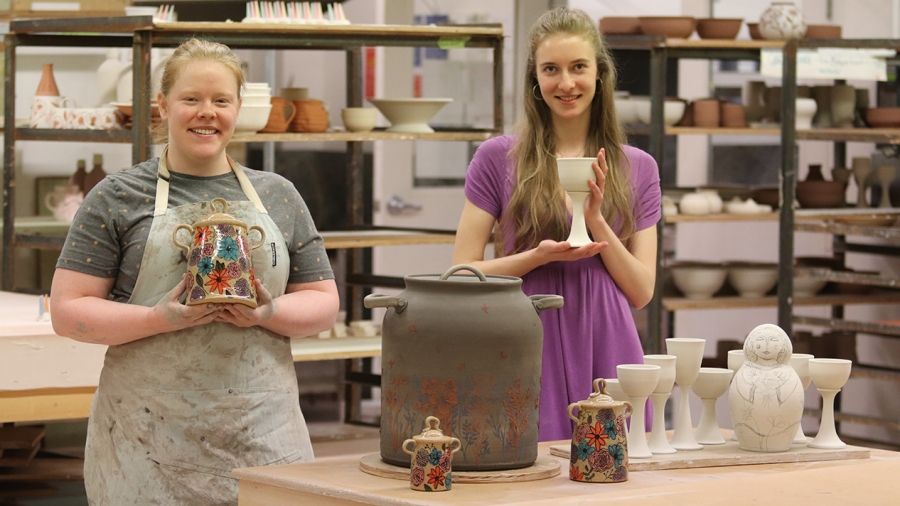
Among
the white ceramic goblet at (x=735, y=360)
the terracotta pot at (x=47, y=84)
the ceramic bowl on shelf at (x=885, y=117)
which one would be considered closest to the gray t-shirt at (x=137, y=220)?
the white ceramic goblet at (x=735, y=360)

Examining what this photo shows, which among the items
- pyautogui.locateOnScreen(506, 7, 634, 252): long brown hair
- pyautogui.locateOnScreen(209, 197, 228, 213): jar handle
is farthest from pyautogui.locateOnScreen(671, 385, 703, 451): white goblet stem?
pyautogui.locateOnScreen(209, 197, 228, 213): jar handle

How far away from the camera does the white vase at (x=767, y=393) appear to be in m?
2.93

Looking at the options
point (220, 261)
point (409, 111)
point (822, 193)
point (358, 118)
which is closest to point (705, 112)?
point (822, 193)

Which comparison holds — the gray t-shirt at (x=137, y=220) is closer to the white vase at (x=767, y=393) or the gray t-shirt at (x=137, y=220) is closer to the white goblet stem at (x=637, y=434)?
the white goblet stem at (x=637, y=434)

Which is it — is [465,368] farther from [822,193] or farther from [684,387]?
[822,193]

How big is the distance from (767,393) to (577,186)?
595 mm

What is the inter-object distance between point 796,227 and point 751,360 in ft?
13.0

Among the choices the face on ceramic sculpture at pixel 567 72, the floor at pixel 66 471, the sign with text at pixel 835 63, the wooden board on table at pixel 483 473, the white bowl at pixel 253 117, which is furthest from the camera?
the sign with text at pixel 835 63

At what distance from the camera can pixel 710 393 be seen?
9.94 feet

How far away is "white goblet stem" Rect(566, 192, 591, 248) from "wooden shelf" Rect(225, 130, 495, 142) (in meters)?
2.37

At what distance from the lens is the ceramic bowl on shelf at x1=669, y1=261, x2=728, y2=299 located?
700 cm

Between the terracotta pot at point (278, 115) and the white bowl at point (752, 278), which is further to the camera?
the white bowl at point (752, 278)

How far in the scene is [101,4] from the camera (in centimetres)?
615

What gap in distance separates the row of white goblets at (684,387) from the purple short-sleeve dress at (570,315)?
0.39m
